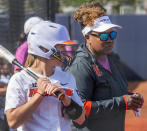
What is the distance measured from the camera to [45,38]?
2.24 metres

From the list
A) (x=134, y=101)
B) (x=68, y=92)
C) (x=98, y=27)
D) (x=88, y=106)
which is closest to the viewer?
(x=68, y=92)

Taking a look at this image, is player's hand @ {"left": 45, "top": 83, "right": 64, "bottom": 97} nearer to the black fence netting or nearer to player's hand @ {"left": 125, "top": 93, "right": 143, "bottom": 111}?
player's hand @ {"left": 125, "top": 93, "right": 143, "bottom": 111}

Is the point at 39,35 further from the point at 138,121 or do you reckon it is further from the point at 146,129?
the point at 138,121

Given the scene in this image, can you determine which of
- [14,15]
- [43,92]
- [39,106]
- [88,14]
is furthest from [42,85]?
[14,15]

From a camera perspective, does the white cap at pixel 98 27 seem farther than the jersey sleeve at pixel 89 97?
Yes

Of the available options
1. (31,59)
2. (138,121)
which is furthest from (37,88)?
(138,121)

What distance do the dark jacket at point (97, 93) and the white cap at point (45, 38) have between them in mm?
530

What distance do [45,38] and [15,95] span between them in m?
0.41

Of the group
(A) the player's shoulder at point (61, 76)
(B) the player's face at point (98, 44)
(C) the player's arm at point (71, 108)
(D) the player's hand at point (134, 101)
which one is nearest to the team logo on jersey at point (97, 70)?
(B) the player's face at point (98, 44)

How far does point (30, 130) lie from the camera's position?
2.24 m

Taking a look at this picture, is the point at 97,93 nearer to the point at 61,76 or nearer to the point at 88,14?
the point at 61,76

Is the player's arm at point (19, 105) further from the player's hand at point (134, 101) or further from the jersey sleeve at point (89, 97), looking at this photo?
the player's hand at point (134, 101)

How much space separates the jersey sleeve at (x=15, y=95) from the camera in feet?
7.04

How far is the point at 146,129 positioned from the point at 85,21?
3951 mm
